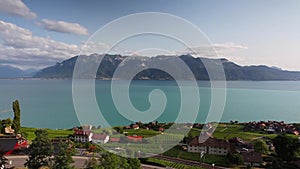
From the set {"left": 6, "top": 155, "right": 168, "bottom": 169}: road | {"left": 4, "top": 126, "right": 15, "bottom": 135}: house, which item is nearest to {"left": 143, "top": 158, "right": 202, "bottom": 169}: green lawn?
{"left": 6, "top": 155, "right": 168, "bottom": 169}: road

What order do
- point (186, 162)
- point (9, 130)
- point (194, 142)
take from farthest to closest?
point (9, 130), point (194, 142), point (186, 162)

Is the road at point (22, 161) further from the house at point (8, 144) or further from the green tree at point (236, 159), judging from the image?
the green tree at point (236, 159)

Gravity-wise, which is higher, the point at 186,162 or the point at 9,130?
the point at 9,130

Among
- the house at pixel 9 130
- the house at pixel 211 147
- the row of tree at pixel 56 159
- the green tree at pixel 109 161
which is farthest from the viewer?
the house at pixel 9 130

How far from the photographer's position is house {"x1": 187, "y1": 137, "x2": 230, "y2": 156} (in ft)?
43.6

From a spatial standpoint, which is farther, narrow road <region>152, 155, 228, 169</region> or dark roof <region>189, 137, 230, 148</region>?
dark roof <region>189, 137, 230, 148</region>

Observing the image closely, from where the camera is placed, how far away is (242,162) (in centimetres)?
1166

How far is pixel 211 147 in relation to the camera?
44.2ft

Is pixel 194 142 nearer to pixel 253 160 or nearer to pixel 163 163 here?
pixel 253 160

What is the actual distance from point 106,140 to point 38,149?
6026 mm

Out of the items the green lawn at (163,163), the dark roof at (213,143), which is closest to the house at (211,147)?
the dark roof at (213,143)

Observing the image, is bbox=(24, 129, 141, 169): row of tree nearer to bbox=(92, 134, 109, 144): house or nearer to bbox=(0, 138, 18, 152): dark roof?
bbox=(0, 138, 18, 152): dark roof

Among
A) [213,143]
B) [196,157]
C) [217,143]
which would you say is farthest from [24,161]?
[217,143]

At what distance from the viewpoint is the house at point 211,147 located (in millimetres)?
13297
